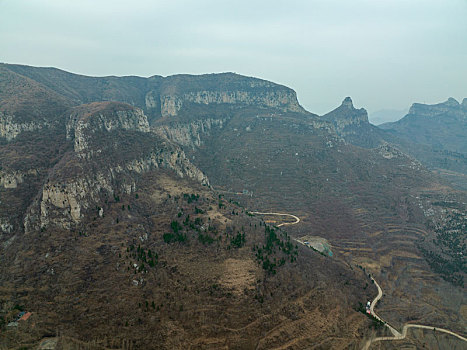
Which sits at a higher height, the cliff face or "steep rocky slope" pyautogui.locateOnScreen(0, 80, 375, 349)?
the cliff face

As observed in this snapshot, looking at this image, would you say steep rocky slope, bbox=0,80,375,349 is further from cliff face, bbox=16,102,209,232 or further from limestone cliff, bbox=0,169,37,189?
cliff face, bbox=16,102,209,232

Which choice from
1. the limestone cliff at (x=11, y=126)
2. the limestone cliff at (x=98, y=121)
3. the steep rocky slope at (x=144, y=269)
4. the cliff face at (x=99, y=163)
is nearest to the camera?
the steep rocky slope at (x=144, y=269)

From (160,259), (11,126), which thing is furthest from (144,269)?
(11,126)

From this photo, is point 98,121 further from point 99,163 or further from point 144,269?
point 144,269

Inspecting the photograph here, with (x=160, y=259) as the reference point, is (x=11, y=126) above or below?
above

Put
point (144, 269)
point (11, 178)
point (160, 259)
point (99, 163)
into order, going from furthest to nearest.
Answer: point (99, 163), point (11, 178), point (160, 259), point (144, 269)

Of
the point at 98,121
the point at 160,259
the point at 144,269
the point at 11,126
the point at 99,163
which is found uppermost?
the point at 98,121

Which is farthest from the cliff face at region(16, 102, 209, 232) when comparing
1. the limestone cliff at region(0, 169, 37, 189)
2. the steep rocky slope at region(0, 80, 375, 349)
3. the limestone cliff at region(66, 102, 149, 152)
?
the limestone cliff at region(0, 169, 37, 189)

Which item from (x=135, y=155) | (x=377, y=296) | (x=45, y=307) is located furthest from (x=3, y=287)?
(x=377, y=296)

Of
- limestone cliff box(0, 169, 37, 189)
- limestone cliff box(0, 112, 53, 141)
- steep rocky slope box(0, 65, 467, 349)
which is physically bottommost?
steep rocky slope box(0, 65, 467, 349)

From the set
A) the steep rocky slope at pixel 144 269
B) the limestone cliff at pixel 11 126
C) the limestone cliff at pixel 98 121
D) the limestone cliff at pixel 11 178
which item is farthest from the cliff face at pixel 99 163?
the limestone cliff at pixel 11 126

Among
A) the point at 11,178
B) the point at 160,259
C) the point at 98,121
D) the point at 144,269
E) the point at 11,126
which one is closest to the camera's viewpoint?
the point at 144,269

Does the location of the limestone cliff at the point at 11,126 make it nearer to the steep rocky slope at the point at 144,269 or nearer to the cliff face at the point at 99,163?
the steep rocky slope at the point at 144,269
